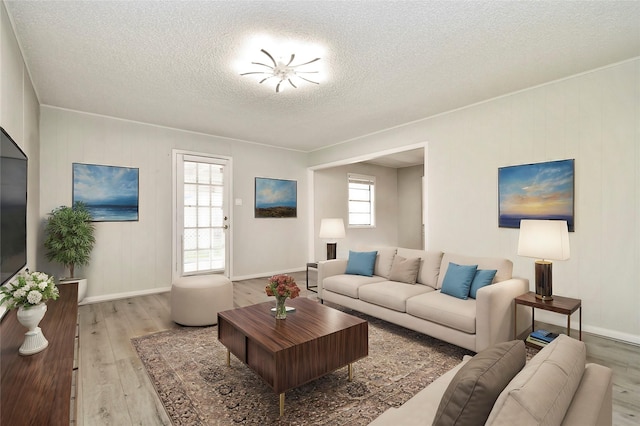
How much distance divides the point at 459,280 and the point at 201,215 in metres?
4.27

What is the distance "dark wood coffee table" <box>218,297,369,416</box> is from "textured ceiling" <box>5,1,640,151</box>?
231 cm

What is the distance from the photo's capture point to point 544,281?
9.43 feet

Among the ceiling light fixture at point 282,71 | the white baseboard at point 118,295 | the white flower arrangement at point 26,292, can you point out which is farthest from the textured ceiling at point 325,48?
the white baseboard at point 118,295

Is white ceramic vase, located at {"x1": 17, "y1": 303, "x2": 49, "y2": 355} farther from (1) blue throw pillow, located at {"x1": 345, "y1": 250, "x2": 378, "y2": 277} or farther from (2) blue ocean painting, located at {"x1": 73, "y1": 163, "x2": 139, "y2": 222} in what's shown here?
(2) blue ocean painting, located at {"x1": 73, "y1": 163, "x2": 139, "y2": 222}

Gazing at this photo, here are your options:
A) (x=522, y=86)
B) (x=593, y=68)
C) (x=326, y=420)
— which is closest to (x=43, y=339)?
(x=326, y=420)

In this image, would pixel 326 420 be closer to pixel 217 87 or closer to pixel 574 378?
pixel 574 378

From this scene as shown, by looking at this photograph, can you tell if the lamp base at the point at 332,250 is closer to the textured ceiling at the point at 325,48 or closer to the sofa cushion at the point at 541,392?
the textured ceiling at the point at 325,48

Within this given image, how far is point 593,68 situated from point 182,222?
572cm

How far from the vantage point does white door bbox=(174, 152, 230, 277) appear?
5.35m

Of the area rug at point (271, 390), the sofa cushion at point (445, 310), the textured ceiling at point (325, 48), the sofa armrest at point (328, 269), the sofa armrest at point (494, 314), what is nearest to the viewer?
the area rug at point (271, 390)

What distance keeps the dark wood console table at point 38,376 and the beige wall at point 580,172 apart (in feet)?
13.8

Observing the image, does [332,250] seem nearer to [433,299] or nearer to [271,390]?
[433,299]

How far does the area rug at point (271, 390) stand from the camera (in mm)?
2002

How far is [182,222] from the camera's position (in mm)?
5355
